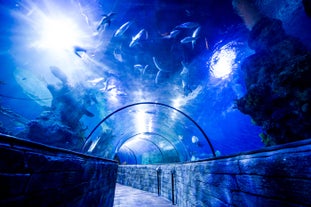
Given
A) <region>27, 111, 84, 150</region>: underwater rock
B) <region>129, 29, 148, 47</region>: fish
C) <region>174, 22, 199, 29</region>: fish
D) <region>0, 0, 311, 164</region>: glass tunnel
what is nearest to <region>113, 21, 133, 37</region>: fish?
<region>0, 0, 311, 164</region>: glass tunnel

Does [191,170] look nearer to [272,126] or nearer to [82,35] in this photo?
[272,126]

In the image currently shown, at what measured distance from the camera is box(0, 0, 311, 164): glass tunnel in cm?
792

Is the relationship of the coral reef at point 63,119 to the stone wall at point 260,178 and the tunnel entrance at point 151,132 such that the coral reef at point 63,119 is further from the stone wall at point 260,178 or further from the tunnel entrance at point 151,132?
the stone wall at point 260,178

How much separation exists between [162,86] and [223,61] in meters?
4.89

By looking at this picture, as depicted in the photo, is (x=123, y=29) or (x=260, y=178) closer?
(x=260, y=178)

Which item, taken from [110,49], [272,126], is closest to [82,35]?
[110,49]

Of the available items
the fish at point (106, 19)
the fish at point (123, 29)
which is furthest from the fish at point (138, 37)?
the fish at point (106, 19)

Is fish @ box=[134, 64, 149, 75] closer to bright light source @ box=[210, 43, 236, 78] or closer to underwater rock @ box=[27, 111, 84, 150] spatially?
bright light source @ box=[210, 43, 236, 78]

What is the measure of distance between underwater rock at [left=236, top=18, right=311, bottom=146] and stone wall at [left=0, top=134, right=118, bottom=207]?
32.8ft

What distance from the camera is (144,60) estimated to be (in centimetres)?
1048

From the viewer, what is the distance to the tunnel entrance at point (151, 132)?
15625 millimetres

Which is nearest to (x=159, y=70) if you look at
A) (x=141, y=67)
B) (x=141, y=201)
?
(x=141, y=67)

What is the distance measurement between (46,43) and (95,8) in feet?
17.0

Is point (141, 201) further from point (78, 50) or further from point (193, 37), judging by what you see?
point (78, 50)
